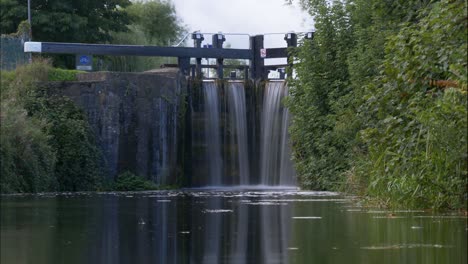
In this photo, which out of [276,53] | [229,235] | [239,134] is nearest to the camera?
[229,235]

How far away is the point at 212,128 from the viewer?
42594 mm

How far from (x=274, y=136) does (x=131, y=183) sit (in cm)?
724

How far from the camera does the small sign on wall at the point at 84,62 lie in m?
41.4

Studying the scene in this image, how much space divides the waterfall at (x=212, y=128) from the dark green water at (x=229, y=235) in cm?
1964

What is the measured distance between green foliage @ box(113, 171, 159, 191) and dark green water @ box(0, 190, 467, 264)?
47.0 ft

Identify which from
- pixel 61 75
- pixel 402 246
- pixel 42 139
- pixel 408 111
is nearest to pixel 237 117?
pixel 61 75

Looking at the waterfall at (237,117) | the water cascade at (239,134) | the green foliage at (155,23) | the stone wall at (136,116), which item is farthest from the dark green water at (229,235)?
the green foliage at (155,23)

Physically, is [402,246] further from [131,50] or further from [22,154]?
[131,50]

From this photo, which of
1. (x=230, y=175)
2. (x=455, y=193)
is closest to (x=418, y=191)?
(x=455, y=193)

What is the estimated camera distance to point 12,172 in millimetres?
31266

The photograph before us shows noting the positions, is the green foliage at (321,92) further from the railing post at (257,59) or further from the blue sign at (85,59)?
the railing post at (257,59)

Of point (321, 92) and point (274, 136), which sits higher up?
point (321, 92)

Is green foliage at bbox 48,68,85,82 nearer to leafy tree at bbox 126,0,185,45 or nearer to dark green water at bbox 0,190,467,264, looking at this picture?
dark green water at bbox 0,190,467,264

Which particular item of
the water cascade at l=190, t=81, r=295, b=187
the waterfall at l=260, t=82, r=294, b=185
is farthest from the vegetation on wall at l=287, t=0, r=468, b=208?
the water cascade at l=190, t=81, r=295, b=187
